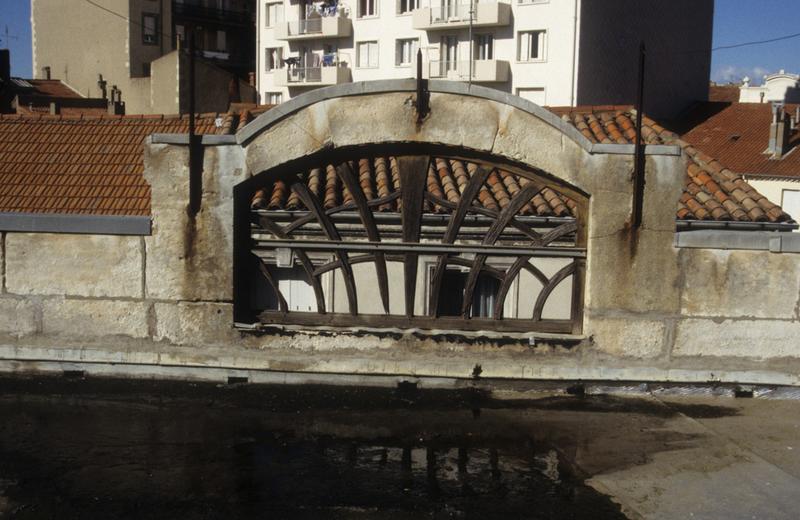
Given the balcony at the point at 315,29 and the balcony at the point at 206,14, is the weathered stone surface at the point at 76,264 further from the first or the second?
the balcony at the point at 206,14

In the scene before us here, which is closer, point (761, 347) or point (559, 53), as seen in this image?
point (761, 347)

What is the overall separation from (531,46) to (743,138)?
10.2 metres

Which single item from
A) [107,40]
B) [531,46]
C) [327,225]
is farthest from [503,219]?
[107,40]

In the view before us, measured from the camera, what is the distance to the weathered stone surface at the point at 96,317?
702 centimetres

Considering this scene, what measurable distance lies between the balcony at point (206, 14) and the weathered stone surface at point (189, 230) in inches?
1932

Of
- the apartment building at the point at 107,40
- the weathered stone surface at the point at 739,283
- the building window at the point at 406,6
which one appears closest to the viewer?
→ the weathered stone surface at the point at 739,283

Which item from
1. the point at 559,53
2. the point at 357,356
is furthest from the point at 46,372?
the point at 559,53

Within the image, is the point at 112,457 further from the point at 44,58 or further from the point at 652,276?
the point at 44,58

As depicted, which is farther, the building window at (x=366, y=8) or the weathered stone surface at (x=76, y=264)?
the building window at (x=366, y=8)

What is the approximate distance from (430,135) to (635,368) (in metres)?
2.30

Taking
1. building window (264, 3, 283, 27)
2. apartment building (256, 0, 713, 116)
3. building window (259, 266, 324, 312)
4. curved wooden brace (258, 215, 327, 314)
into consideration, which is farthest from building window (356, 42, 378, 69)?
curved wooden brace (258, 215, 327, 314)

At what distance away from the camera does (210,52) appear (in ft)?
184

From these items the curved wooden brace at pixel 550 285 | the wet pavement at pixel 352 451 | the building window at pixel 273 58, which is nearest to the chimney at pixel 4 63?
the building window at pixel 273 58

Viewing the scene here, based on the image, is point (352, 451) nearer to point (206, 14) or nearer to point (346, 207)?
→ point (346, 207)
